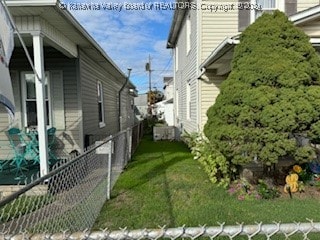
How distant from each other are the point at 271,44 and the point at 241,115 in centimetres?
143

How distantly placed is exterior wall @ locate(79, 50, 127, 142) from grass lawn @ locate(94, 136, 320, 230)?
3504 mm

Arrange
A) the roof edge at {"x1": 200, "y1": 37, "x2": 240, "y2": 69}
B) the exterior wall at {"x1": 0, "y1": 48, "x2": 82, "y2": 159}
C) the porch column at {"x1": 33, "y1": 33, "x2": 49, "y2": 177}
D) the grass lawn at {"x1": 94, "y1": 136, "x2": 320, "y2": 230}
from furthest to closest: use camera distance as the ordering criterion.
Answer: the exterior wall at {"x1": 0, "y1": 48, "x2": 82, "y2": 159} < the roof edge at {"x1": 200, "y1": 37, "x2": 240, "y2": 69} < the porch column at {"x1": 33, "y1": 33, "x2": 49, "y2": 177} < the grass lawn at {"x1": 94, "y1": 136, "x2": 320, "y2": 230}

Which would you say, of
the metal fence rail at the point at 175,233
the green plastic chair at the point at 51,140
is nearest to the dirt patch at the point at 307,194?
the metal fence rail at the point at 175,233

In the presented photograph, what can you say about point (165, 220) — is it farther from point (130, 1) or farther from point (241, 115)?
point (130, 1)

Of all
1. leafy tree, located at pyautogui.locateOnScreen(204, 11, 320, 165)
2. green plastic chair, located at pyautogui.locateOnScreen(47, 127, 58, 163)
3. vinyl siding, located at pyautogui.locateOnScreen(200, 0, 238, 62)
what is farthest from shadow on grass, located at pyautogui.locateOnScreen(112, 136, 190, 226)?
vinyl siding, located at pyautogui.locateOnScreen(200, 0, 238, 62)

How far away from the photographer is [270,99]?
539cm

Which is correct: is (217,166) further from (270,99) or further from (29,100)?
(29,100)

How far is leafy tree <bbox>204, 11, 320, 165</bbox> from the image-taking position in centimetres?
530

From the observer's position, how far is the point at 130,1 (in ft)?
34.1

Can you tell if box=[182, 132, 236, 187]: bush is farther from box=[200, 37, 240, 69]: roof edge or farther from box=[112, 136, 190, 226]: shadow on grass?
box=[200, 37, 240, 69]: roof edge

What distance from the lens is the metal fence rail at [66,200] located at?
3.09 meters

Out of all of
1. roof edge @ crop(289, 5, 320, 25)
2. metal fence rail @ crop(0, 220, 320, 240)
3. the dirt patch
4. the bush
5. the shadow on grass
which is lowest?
the dirt patch

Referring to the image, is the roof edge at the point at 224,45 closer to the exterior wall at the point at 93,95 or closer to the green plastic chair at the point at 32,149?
the exterior wall at the point at 93,95

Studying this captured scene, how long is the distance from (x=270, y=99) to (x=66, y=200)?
364 cm
